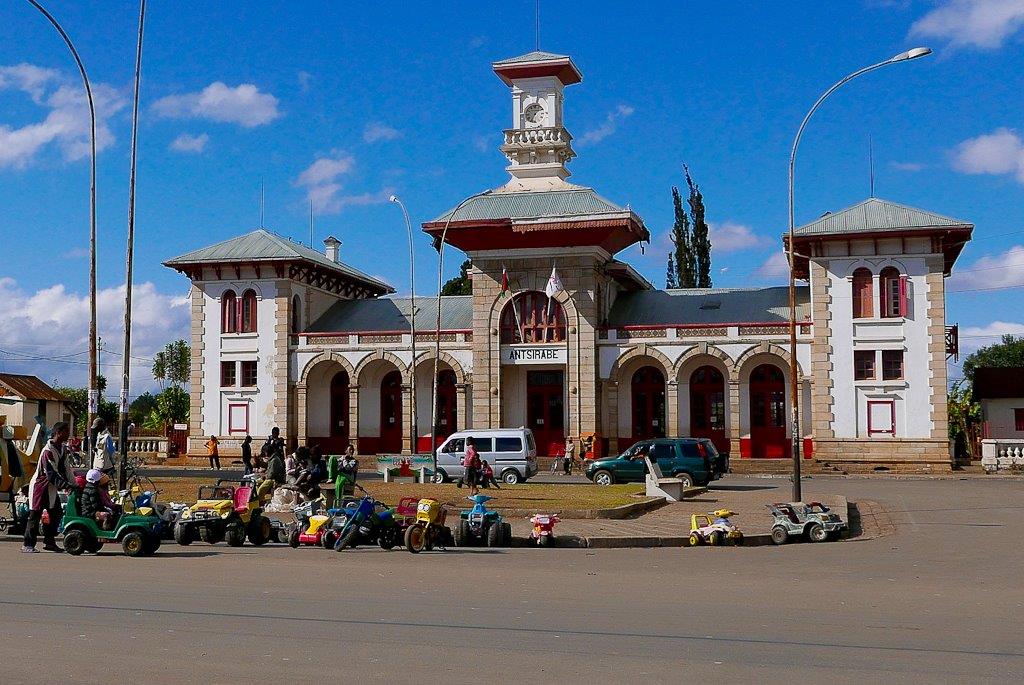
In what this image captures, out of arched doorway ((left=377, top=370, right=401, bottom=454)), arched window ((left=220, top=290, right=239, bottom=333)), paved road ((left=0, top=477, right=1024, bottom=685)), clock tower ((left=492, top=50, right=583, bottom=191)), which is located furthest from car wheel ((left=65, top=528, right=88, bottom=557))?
clock tower ((left=492, top=50, right=583, bottom=191))

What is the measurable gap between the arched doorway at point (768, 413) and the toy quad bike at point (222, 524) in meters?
32.6

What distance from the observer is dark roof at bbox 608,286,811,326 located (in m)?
49.1

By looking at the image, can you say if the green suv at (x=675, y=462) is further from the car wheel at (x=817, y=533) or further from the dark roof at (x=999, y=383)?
the dark roof at (x=999, y=383)

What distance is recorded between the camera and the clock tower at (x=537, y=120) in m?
56.5

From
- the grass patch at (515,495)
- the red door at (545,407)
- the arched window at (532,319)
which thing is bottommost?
the grass patch at (515,495)

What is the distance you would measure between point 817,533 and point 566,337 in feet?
99.7

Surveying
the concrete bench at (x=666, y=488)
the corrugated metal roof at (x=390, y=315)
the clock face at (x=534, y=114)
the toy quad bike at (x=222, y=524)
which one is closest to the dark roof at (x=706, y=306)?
the corrugated metal roof at (x=390, y=315)

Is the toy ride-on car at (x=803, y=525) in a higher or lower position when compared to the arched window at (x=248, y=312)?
lower

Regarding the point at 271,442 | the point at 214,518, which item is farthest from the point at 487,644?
the point at 271,442

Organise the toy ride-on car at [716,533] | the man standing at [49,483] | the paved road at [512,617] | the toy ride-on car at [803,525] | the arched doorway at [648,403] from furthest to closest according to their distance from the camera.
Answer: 1. the arched doorway at [648,403]
2. the toy ride-on car at [803,525]
3. the toy ride-on car at [716,533]
4. the man standing at [49,483]
5. the paved road at [512,617]

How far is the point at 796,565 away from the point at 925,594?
3.28 m

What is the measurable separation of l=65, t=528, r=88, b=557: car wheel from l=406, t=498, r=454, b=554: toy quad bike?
4.53 meters

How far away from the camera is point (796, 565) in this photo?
1509 cm

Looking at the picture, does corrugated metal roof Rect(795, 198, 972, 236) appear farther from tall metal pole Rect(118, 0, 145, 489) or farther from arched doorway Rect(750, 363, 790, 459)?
tall metal pole Rect(118, 0, 145, 489)
